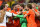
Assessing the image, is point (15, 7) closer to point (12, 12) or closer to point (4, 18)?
point (12, 12)

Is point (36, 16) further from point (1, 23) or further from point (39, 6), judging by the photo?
point (1, 23)

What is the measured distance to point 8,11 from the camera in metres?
0.98

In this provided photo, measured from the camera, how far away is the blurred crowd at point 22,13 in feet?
3.07

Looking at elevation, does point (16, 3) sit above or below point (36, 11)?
above

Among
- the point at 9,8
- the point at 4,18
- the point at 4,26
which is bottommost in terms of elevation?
the point at 4,26

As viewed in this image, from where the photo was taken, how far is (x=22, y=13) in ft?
3.12

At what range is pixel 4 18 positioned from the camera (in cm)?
98

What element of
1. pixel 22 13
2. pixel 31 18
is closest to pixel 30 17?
pixel 31 18

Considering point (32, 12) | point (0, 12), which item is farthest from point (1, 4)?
point (32, 12)

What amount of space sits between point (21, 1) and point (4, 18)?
1.15 ft

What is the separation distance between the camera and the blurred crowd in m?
0.94

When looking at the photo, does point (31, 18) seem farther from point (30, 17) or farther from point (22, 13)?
point (22, 13)

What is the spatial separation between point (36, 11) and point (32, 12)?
0.06 m

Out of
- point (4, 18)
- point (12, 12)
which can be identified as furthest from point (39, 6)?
point (4, 18)
